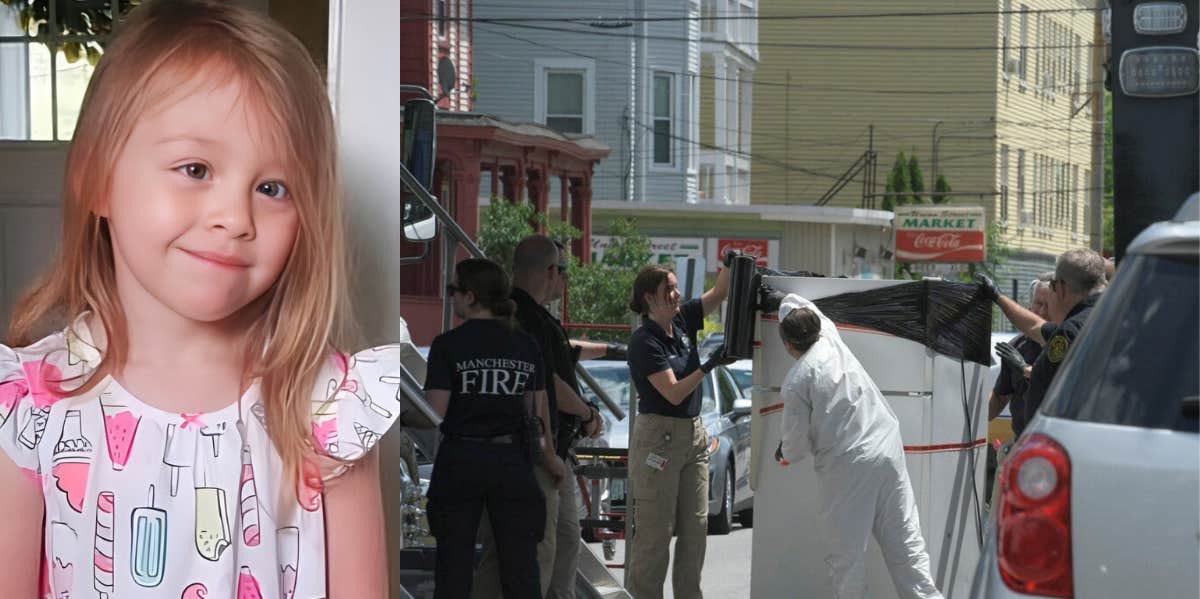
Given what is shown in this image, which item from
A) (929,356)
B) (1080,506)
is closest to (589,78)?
(929,356)

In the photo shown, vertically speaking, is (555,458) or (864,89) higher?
(864,89)

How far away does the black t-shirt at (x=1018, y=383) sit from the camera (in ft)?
30.7

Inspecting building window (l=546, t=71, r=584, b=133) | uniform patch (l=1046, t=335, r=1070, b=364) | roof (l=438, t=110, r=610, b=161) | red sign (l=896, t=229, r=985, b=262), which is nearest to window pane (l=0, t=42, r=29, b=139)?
uniform patch (l=1046, t=335, r=1070, b=364)

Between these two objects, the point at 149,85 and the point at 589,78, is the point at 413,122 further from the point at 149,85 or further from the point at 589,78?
the point at 589,78

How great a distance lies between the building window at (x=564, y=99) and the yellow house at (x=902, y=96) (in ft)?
49.0

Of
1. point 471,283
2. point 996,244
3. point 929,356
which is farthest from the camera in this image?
point 996,244

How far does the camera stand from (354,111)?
3.11 metres

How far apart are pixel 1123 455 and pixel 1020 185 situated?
4752 centimetres

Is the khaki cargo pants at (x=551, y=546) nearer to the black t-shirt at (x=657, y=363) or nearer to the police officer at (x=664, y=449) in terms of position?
the police officer at (x=664, y=449)

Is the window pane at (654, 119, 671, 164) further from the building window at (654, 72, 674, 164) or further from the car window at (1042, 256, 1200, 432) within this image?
the car window at (1042, 256, 1200, 432)

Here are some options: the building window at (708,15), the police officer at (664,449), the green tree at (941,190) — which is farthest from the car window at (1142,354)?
the green tree at (941,190)

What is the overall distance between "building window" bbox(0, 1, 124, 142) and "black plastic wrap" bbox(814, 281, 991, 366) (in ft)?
15.4

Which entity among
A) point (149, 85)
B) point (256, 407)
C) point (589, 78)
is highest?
point (589, 78)

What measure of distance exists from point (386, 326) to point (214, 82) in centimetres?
74
